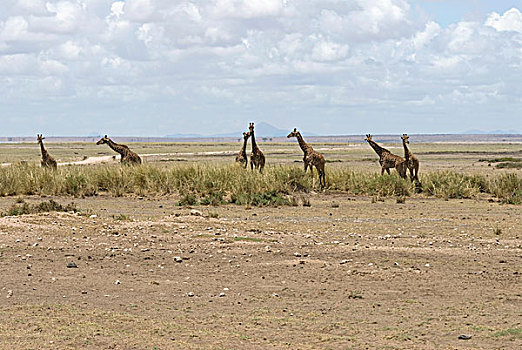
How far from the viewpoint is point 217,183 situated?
23.0 meters

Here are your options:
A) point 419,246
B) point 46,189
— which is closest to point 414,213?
point 419,246

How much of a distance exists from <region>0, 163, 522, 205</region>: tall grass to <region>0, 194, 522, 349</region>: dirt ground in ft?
21.3

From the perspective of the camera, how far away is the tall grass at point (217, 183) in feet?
75.0

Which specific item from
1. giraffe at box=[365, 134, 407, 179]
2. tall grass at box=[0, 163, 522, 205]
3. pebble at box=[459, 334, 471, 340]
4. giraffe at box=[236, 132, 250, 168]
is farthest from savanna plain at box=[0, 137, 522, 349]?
giraffe at box=[236, 132, 250, 168]

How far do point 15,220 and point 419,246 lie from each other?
7.38m

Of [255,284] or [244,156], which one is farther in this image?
[244,156]

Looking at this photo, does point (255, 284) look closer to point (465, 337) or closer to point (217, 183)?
point (465, 337)

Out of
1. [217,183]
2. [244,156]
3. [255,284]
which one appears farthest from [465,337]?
[244,156]

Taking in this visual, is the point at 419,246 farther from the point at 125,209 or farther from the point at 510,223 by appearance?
the point at 125,209

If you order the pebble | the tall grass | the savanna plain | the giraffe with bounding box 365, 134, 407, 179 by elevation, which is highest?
the giraffe with bounding box 365, 134, 407, 179

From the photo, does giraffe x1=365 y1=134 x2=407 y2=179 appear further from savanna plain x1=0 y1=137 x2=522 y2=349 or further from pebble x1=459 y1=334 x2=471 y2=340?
pebble x1=459 y1=334 x2=471 y2=340

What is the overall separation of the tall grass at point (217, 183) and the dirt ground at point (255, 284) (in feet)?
21.3

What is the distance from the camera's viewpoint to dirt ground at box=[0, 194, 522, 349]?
7.62m

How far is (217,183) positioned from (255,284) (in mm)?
13001
